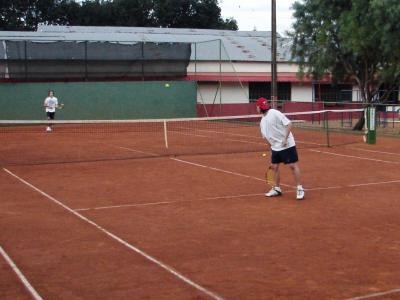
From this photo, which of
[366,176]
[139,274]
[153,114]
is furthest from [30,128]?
[139,274]

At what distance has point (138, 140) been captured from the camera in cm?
2200

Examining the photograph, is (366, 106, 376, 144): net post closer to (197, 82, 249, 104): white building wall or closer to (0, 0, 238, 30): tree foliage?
(197, 82, 249, 104): white building wall

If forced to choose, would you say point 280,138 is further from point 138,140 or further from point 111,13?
point 111,13

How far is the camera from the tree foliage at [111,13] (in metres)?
65.5

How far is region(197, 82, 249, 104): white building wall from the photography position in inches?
1448

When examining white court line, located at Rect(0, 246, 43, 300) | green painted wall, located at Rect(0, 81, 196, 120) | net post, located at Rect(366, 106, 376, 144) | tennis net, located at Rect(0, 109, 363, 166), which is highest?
green painted wall, located at Rect(0, 81, 196, 120)

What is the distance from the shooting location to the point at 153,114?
114 feet

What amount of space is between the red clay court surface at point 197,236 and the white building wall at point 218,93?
23692mm

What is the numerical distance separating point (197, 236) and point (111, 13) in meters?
63.4

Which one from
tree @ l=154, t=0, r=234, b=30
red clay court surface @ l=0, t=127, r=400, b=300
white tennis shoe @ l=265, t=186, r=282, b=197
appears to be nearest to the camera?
red clay court surface @ l=0, t=127, r=400, b=300

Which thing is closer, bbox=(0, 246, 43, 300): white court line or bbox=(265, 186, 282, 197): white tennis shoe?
bbox=(0, 246, 43, 300): white court line

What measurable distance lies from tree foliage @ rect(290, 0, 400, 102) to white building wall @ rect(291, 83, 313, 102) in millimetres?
12577

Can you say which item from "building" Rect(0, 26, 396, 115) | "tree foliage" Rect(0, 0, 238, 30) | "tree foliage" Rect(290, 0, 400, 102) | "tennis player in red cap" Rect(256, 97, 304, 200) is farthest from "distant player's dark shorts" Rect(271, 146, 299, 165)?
"tree foliage" Rect(0, 0, 238, 30)

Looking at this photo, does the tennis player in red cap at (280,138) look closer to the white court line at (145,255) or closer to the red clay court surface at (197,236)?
the red clay court surface at (197,236)
